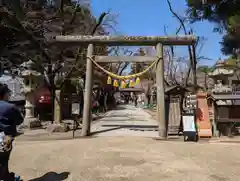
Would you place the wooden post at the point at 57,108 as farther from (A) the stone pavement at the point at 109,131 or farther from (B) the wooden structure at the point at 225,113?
(B) the wooden structure at the point at 225,113

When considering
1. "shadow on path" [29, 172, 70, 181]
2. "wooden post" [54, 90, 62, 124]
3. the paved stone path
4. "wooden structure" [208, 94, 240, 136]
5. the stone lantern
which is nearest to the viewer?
"shadow on path" [29, 172, 70, 181]

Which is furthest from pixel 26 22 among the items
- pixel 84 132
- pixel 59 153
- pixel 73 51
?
pixel 59 153

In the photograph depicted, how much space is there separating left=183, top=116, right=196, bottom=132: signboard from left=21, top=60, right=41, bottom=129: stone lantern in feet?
25.9

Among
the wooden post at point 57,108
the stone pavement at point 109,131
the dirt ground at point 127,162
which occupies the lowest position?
the dirt ground at point 127,162

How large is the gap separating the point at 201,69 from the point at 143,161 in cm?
4728

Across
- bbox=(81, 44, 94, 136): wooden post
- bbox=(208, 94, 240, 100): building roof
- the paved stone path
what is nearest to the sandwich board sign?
bbox=(208, 94, 240, 100): building roof

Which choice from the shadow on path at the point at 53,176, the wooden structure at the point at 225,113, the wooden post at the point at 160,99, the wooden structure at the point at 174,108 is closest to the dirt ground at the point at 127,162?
the shadow on path at the point at 53,176

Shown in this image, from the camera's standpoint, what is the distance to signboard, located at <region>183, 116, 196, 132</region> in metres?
9.68

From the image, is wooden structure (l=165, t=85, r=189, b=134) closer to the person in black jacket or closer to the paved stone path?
the paved stone path

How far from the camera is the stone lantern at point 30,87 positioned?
13773mm

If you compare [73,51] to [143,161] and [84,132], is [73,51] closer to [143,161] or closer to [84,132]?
[84,132]

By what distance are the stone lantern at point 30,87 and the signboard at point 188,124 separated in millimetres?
7907

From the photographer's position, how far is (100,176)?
5.06 meters

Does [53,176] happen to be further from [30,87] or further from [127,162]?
[30,87]
